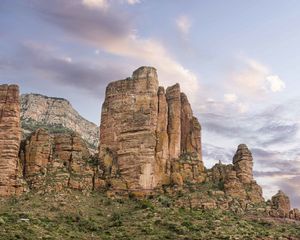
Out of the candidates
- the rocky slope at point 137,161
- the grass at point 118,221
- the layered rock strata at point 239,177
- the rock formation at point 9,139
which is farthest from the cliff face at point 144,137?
the rock formation at point 9,139

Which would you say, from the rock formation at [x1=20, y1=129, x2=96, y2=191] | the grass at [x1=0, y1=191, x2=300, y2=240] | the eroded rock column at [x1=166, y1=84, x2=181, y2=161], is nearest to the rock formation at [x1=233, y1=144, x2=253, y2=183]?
the grass at [x1=0, y1=191, x2=300, y2=240]

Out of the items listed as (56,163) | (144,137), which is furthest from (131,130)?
(56,163)

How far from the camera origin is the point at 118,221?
90.1 meters

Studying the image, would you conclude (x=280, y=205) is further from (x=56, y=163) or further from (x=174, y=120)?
(x=56, y=163)

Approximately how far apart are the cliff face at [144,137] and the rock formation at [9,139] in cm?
1898

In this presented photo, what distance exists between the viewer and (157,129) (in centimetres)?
10969

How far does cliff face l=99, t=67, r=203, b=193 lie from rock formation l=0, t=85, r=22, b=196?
19.0m

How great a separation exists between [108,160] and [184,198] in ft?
59.8

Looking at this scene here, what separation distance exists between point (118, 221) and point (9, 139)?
2568 cm

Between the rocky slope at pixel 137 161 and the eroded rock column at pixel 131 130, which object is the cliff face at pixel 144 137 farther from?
the rocky slope at pixel 137 161

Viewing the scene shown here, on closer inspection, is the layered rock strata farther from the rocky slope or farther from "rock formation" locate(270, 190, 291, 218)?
"rock formation" locate(270, 190, 291, 218)

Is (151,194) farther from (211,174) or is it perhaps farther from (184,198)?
(211,174)

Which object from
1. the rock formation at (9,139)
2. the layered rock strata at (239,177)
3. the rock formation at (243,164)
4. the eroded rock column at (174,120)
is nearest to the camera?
the rock formation at (9,139)

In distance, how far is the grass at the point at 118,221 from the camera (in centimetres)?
8188
